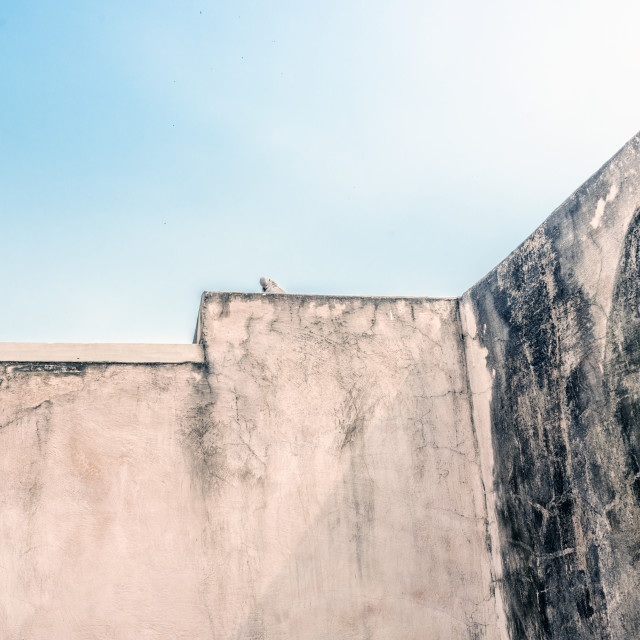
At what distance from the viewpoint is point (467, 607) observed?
11.3 feet

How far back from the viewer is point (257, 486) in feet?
11.1

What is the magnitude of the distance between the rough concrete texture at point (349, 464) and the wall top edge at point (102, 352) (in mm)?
17

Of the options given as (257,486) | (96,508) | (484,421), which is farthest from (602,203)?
(96,508)

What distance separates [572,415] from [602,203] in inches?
39.9

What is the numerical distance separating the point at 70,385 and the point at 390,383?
189 cm

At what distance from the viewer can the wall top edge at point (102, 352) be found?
3.25 meters

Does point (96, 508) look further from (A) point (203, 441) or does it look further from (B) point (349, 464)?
(B) point (349, 464)

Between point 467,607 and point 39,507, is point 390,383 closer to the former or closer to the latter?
point 467,607

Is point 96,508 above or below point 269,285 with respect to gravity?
below

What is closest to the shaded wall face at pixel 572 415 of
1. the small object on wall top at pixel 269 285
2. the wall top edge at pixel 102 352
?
the small object on wall top at pixel 269 285

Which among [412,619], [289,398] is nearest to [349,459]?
[289,398]

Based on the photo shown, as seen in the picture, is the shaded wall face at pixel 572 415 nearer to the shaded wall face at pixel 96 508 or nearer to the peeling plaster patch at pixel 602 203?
the peeling plaster patch at pixel 602 203

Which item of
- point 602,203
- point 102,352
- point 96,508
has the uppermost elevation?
point 602,203

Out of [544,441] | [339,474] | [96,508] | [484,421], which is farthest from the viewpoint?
[484,421]
